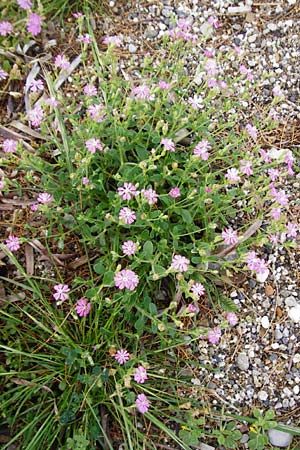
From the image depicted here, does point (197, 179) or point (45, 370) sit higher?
point (197, 179)

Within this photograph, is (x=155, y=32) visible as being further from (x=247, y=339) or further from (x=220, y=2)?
(x=247, y=339)

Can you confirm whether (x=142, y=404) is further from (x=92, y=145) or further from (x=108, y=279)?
(x=92, y=145)

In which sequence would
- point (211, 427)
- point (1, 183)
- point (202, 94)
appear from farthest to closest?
point (202, 94)
point (211, 427)
point (1, 183)

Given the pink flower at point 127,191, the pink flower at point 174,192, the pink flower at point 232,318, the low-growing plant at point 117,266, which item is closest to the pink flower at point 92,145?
the low-growing plant at point 117,266

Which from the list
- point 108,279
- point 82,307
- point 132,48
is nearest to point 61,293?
point 82,307

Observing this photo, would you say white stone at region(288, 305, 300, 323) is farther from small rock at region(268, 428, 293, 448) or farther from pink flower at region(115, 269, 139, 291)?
pink flower at region(115, 269, 139, 291)

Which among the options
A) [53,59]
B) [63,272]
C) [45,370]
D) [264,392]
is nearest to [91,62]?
[53,59]

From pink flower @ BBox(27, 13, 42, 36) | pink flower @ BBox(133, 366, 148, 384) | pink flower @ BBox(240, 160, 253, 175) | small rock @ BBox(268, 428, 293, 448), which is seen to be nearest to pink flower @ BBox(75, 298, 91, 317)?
pink flower @ BBox(133, 366, 148, 384)
